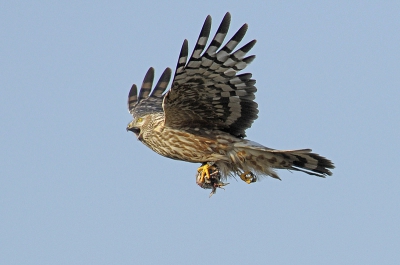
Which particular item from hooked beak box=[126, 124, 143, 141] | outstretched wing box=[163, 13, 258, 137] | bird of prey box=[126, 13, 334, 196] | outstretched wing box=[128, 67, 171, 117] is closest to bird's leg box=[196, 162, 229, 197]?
bird of prey box=[126, 13, 334, 196]

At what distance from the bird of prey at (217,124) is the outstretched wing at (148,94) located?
1.45m

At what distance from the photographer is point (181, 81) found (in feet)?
33.8

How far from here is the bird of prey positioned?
10.3 metres

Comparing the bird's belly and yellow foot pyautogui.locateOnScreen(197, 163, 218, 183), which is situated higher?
the bird's belly

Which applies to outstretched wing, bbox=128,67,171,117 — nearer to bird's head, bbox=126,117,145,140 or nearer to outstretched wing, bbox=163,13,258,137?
bird's head, bbox=126,117,145,140

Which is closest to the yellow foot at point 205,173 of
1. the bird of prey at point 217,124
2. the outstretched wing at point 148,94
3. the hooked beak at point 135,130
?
the bird of prey at point 217,124

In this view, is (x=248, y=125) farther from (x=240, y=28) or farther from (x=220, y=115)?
(x=240, y=28)

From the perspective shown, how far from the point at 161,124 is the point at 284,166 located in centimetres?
175

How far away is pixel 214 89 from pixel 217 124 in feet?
2.48

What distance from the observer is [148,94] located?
44.9ft

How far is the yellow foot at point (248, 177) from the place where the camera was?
11375mm

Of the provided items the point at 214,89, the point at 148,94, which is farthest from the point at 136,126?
the point at 148,94

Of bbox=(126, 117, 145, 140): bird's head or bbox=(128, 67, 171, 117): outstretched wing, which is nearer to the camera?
bbox=(126, 117, 145, 140): bird's head

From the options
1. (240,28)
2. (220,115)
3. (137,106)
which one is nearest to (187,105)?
(220,115)
